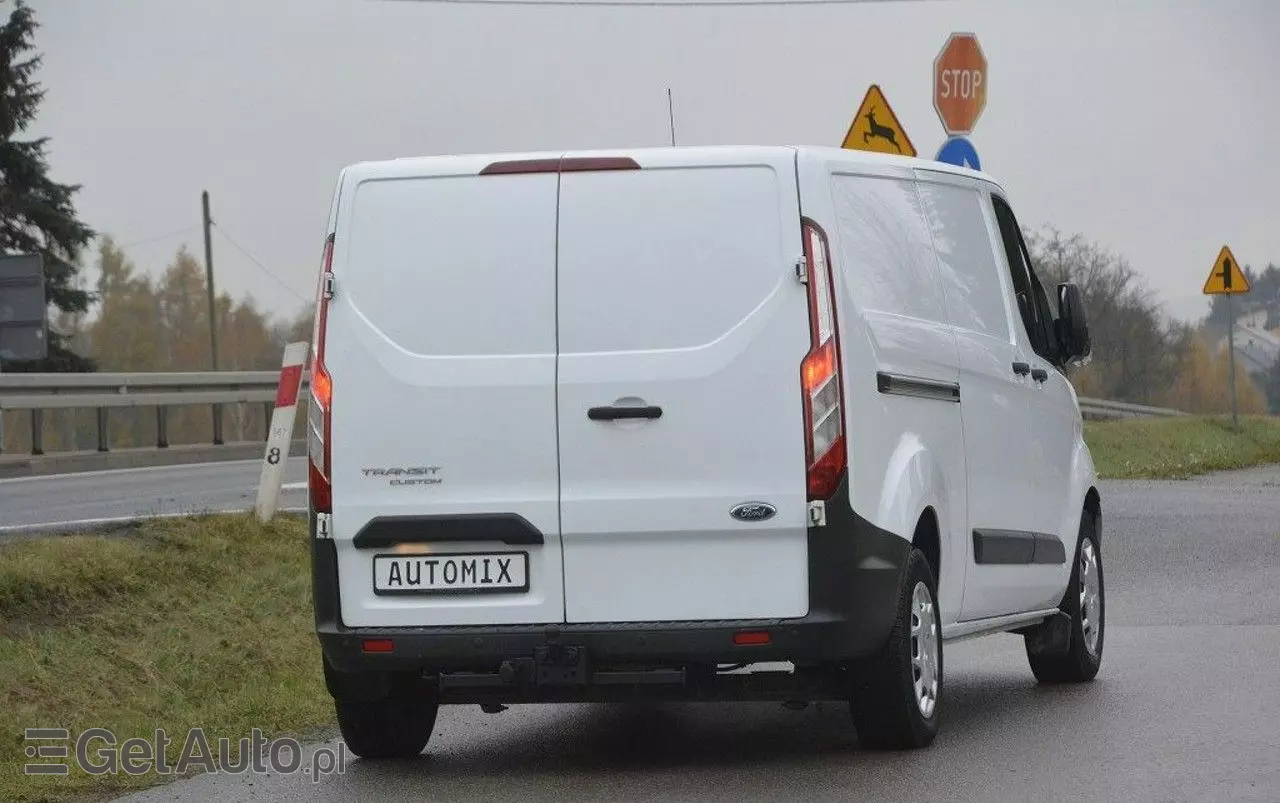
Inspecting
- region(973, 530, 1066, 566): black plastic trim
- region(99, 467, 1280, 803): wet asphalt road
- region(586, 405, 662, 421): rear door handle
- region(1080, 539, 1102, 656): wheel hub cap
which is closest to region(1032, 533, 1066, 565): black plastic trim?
region(973, 530, 1066, 566): black plastic trim

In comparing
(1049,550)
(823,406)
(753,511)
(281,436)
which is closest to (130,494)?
(281,436)

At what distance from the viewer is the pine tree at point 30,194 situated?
1944 inches

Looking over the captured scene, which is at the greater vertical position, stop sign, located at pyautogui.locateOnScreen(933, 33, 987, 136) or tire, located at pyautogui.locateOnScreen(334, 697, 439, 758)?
stop sign, located at pyautogui.locateOnScreen(933, 33, 987, 136)

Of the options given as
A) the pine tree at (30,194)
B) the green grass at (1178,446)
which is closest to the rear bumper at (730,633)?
the green grass at (1178,446)

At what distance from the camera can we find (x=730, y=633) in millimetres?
7391

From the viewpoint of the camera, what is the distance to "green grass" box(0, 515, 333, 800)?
29.9ft

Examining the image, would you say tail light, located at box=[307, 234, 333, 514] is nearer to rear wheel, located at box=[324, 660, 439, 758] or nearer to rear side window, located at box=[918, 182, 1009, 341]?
rear wheel, located at box=[324, 660, 439, 758]

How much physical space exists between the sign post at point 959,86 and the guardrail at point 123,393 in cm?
934

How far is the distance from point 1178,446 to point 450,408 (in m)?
25.0

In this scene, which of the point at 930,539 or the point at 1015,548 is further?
the point at 1015,548

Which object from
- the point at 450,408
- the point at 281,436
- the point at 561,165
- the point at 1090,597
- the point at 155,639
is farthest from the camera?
the point at 281,436

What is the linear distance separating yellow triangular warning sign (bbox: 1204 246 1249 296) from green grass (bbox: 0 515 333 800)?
21.6 m

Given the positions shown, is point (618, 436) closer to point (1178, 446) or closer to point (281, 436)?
point (281, 436)

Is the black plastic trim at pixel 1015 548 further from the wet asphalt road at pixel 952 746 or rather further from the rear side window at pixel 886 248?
the rear side window at pixel 886 248
